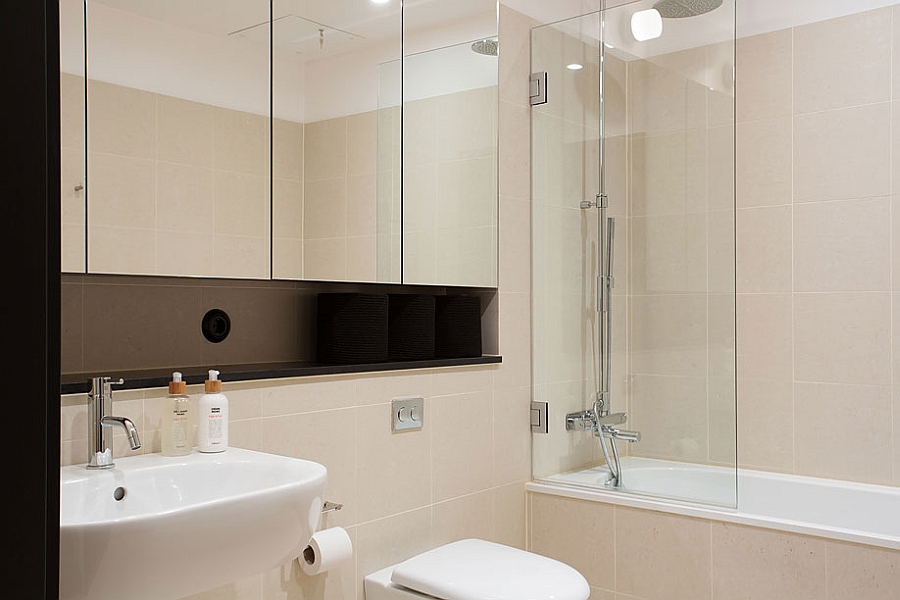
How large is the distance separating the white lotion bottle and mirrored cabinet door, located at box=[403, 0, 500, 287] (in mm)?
839

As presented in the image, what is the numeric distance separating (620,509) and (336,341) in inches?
41.4

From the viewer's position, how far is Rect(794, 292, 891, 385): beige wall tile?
9.00ft

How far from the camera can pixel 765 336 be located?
300 cm

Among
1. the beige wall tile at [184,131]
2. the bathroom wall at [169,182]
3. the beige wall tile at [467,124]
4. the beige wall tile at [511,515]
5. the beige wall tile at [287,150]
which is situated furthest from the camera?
the beige wall tile at [511,515]

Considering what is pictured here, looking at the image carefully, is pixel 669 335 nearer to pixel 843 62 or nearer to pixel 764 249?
pixel 764 249

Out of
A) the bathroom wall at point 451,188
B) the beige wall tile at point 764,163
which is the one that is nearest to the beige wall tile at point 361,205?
the bathroom wall at point 451,188

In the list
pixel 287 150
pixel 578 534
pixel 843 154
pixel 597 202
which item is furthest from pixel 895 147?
pixel 287 150

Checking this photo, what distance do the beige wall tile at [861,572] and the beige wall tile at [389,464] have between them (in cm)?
113

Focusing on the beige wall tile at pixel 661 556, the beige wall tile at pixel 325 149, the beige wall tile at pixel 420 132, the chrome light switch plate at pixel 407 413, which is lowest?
the beige wall tile at pixel 661 556

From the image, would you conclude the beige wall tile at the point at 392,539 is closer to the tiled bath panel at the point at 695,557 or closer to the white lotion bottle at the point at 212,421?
the tiled bath panel at the point at 695,557

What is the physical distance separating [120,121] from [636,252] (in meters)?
1.65

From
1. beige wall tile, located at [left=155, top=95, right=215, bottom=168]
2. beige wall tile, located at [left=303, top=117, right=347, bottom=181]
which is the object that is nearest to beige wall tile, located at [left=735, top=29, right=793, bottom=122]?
beige wall tile, located at [left=303, top=117, right=347, bottom=181]

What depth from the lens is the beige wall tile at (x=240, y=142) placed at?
1.90 meters

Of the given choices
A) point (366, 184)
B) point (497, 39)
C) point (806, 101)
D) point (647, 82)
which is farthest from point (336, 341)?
point (806, 101)
